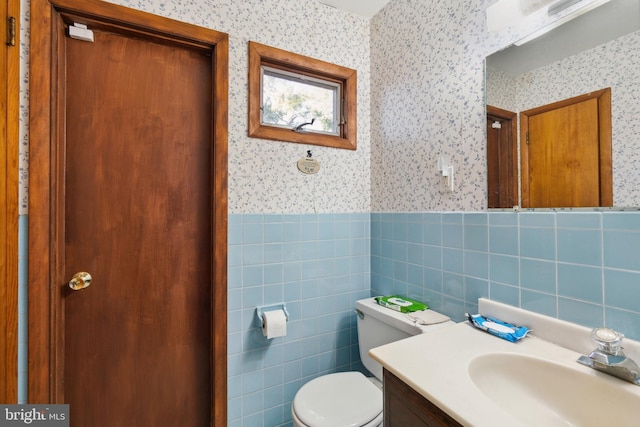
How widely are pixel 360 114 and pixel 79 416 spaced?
6.85 feet

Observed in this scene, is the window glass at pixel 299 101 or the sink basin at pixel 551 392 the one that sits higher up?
the window glass at pixel 299 101

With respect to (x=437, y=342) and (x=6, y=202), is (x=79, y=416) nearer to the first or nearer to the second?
(x=6, y=202)

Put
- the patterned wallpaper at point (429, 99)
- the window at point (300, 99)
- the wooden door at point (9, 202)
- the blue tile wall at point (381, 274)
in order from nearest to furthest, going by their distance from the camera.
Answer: the blue tile wall at point (381, 274) < the wooden door at point (9, 202) < the patterned wallpaper at point (429, 99) < the window at point (300, 99)

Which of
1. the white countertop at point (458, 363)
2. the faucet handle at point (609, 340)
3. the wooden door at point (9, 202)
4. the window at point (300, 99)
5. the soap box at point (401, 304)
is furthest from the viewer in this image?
the window at point (300, 99)

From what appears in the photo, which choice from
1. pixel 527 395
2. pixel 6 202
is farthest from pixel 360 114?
pixel 6 202

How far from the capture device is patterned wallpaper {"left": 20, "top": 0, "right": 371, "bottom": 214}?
1370mm

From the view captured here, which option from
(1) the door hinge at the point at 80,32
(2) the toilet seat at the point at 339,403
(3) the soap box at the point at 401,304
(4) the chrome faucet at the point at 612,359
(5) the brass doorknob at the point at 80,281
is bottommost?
(2) the toilet seat at the point at 339,403

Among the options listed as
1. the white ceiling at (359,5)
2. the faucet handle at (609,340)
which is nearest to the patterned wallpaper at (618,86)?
the faucet handle at (609,340)

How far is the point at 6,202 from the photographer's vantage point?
1.00m

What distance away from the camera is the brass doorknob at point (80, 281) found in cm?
116

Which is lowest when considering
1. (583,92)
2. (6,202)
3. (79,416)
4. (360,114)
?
(79,416)

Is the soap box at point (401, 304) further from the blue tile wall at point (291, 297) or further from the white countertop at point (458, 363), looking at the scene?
the white countertop at point (458, 363)

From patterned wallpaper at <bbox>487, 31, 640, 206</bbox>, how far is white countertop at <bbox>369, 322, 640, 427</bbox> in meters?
0.48

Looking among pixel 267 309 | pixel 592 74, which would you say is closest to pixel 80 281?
pixel 267 309
